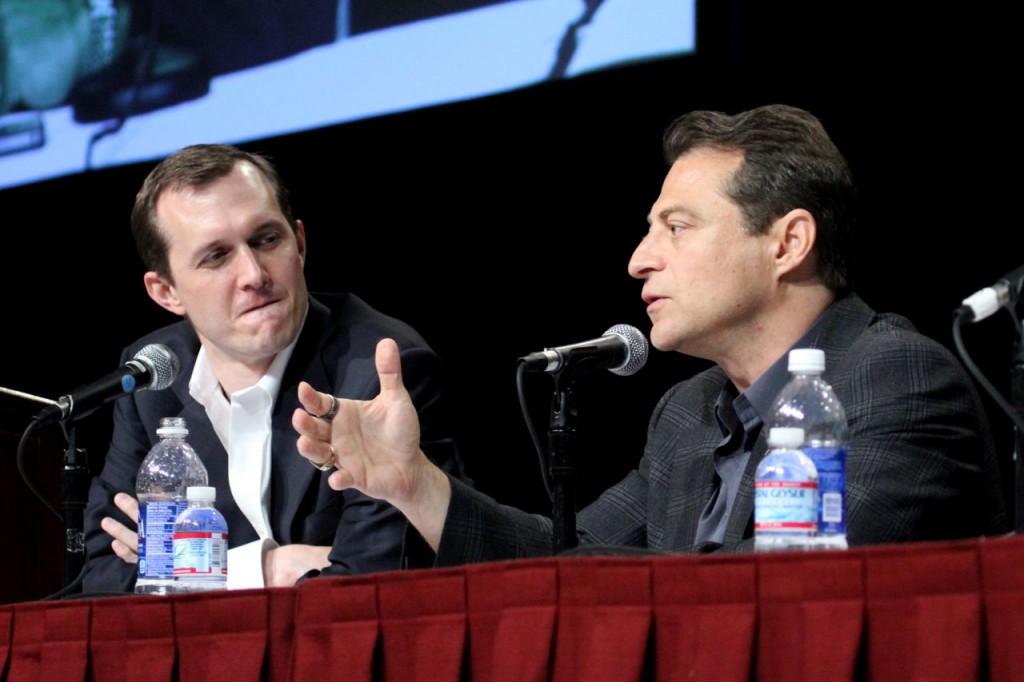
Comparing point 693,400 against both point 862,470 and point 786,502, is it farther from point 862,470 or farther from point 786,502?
point 786,502

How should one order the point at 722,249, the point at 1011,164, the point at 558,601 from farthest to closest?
the point at 1011,164
the point at 722,249
the point at 558,601

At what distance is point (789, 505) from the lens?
6.28 ft

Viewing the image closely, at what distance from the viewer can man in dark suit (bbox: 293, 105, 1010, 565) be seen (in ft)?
7.68

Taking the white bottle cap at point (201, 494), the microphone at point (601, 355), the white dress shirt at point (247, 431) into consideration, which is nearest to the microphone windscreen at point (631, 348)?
the microphone at point (601, 355)

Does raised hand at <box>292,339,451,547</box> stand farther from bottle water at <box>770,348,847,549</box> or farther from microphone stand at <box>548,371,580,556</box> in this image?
bottle water at <box>770,348,847,549</box>

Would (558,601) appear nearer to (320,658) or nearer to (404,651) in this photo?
(404,651)

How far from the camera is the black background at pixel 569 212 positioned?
358 cm

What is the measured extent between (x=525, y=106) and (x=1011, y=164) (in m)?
1.32

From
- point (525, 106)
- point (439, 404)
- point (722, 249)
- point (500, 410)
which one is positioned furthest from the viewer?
point (500, 410)

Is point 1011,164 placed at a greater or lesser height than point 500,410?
greater

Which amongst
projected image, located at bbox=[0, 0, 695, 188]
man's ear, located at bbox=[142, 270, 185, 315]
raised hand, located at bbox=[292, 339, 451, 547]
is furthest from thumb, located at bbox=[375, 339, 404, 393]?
projected image, located at bbox=[0, 0, 695, 188]

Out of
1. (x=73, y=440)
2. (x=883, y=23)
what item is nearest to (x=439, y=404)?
(x=73, y=440)

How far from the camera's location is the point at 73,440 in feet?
9.09

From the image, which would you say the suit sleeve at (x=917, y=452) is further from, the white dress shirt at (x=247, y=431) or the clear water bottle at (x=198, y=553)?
the white dress shirt at (x=247, y=431)
